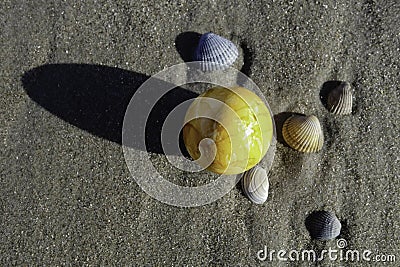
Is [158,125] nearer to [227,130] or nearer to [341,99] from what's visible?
[227,130]

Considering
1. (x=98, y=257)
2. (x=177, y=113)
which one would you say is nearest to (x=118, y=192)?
(x=98, y=257)

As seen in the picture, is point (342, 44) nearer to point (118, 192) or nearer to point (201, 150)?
point (201, 150)

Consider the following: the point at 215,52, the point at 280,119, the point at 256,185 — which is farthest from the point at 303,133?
the point at 215,52

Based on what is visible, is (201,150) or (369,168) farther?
(369,168)

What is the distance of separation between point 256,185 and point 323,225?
0.58 metres

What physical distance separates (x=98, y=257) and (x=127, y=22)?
175 cm

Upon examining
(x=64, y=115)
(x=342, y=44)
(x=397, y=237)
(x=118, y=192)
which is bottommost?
(x=397, y=237)

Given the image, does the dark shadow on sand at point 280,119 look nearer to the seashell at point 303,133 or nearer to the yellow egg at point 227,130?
the seashell at point 303,133

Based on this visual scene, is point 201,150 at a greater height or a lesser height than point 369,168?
greater

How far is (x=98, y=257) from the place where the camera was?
11.7 feet

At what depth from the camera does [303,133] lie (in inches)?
140

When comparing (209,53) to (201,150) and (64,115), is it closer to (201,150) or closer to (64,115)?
(201,150)

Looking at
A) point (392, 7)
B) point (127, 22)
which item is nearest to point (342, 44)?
point (392, 7)

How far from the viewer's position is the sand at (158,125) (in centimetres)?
356
